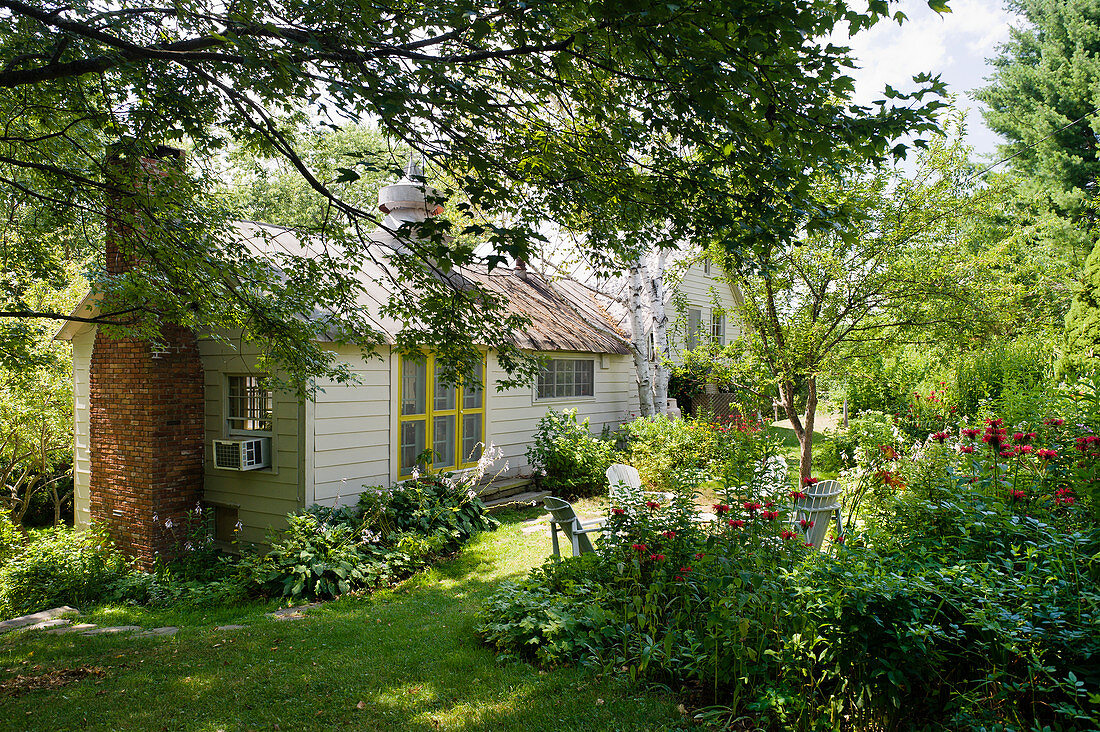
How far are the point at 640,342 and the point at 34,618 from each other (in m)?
10.7

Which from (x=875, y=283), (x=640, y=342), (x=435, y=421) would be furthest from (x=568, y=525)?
(x=640, y=342)

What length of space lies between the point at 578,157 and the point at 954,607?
138 inches

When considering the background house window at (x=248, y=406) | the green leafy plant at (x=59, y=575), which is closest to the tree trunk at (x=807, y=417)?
the background house window at (x=248, y=406)

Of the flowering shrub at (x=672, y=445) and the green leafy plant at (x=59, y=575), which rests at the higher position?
the flowering shrub at (x=672, y=445)

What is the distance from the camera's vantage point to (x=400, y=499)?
833cm

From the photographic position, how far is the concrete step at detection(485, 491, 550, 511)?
33.2 ft

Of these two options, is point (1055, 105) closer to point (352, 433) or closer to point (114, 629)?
point (352, 433)

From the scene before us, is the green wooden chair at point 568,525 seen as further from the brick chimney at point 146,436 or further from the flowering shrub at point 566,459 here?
the brick chimney at point 146,436

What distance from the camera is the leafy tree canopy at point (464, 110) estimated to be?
10.2 ft

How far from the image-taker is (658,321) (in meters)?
13.3

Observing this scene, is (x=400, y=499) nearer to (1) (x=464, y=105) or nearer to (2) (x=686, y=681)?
(2) (x=686, y=681)

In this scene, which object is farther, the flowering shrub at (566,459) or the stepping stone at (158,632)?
the flowering shrub at (566,459)

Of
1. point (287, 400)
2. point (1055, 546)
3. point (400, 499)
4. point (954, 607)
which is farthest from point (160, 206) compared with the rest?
point (1055, 546)

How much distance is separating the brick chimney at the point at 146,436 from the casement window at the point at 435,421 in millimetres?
2807
